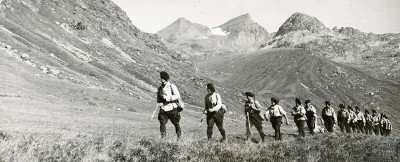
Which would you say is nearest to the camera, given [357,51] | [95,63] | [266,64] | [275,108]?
[275,108]

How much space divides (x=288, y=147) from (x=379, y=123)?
2164 centimetres

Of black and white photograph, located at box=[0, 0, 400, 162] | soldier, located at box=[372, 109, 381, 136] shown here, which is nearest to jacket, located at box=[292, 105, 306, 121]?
black and white photograph, located at box=[0, 0, 400, 162]

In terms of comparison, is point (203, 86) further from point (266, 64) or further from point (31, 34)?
point (266, 64)

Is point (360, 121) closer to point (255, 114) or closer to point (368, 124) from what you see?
point (368, 124)

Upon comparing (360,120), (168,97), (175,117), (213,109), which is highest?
(168,97)

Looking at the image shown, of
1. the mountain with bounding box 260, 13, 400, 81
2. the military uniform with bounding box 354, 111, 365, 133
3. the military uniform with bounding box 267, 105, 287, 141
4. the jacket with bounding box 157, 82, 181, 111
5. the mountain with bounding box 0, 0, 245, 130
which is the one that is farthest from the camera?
the mountain with bounding box 260, 13, 400, 81

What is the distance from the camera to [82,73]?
159 feet

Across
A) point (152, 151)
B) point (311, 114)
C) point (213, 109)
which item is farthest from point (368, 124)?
point (152, 151)

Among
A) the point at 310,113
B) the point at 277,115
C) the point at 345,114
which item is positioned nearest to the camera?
the point at 277,115

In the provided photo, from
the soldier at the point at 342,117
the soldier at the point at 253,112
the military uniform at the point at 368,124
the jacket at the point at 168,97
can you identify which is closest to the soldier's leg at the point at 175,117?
the jacket at the point at 168,97

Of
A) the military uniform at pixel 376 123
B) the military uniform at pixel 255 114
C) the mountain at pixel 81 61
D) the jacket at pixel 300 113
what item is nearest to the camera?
the military uniform at pixel 255 114

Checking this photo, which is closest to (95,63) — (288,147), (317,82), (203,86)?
(203,86)

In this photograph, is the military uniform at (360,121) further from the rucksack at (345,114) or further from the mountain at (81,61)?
the mountain at (81,61)

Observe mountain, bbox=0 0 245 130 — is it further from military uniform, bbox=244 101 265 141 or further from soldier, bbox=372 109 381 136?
soldier, bbox=372 109 381 136
